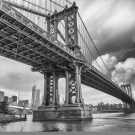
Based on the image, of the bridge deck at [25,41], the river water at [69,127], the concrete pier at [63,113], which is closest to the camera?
the river water at [69,127]

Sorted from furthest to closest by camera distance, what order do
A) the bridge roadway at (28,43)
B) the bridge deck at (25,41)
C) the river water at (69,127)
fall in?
the bridge roadway at (28,43) → the bridge deck at (25,41) → the river water at (69,127)

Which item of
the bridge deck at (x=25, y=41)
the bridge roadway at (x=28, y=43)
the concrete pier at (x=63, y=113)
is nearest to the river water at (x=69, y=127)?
the concrete pier at (x=63, y=113)

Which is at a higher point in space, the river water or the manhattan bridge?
the manhattan bridge

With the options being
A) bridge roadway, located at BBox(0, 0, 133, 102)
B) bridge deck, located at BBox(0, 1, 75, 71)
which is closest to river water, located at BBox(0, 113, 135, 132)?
bridge deck, located at BBox(0, 1, 75, 71)

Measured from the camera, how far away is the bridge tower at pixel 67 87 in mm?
41031

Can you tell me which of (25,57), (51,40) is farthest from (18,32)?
(25,57)

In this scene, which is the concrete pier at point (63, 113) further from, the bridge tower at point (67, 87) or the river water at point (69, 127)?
the river water at point (69, 127)

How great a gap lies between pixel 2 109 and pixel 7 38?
3768cm

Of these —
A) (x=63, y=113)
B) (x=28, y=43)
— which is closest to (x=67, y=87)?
(x=63, y=113)

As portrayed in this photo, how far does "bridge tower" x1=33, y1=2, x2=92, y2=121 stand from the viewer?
135 feet

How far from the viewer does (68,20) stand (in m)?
52.5

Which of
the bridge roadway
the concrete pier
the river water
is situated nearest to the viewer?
the river water

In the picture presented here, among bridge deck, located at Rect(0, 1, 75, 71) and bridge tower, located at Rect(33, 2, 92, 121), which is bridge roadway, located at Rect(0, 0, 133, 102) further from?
bridge tower, located at Rect(33, 2, 92, 121)

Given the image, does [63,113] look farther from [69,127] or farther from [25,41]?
[25,41]
